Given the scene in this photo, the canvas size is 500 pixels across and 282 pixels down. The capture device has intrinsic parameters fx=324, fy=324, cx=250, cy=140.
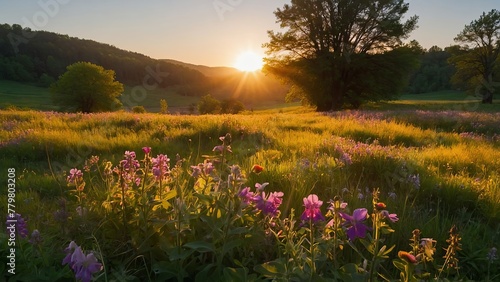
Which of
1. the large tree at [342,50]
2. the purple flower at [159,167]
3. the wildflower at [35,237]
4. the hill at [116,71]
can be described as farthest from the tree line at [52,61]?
the wildflower at [35,237]

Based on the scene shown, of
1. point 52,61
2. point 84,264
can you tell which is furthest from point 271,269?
point 52,61

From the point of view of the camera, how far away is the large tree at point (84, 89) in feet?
175

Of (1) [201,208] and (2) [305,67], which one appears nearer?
(1) [201,208]

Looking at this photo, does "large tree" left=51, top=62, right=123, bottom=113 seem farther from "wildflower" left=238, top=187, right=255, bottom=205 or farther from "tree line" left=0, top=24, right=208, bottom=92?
"wildflower" left=238, top=187, right=255, bottom=205

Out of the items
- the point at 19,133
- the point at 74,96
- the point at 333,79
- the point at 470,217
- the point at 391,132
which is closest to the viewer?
the point at 470,217

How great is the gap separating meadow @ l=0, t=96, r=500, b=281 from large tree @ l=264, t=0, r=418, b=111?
26.9 meters

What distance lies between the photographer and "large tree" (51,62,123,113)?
53344 mm

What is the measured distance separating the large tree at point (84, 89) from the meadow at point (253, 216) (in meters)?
52.3

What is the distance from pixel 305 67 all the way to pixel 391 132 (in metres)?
24.0

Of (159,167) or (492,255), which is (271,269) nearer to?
(159,167)

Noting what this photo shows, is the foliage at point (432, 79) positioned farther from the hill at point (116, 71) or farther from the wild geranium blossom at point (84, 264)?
the wild geranium blossom at point (84, 264)

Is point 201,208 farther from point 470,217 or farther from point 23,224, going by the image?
point 470,217

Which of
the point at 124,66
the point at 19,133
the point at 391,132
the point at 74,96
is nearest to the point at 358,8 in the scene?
the point at 391,132

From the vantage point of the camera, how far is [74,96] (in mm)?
53594
